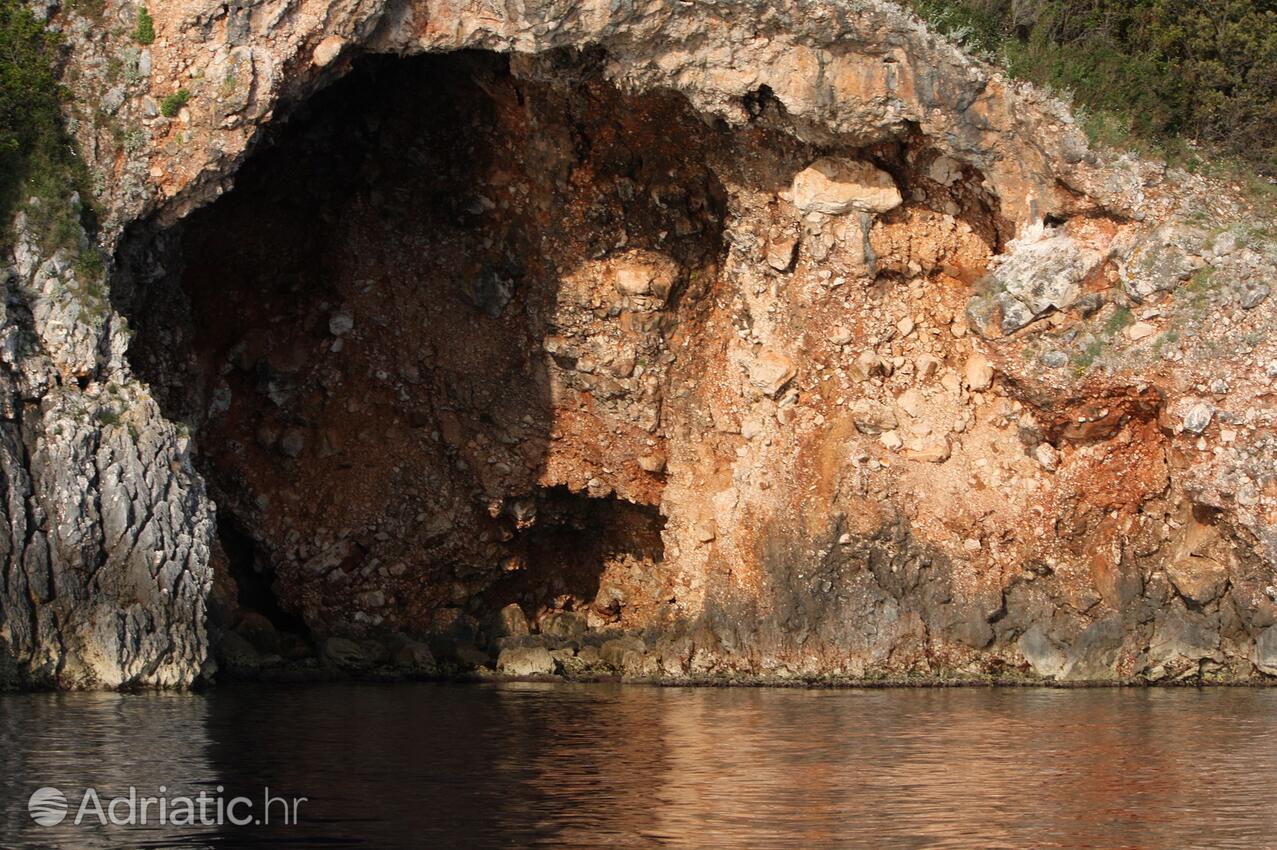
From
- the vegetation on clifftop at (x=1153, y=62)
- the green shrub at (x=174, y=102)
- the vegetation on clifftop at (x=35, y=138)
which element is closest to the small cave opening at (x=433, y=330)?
the green shrub at (x=174, y=102)

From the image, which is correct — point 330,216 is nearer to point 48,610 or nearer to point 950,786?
point 48,610

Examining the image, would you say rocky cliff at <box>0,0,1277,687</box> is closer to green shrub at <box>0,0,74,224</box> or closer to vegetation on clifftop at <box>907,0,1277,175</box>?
green shrub at <box>0,0,74,224</box>

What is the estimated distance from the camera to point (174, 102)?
27.3 m

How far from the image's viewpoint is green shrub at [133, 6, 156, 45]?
89.7ft

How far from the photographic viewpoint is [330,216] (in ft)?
107

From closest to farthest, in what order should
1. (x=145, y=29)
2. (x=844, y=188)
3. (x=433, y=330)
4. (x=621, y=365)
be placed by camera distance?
(x=145, y=29)
(x=844, y=188)
(x=621, y=365)
(x=433, y=330)

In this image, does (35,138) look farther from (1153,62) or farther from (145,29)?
(1153,62)

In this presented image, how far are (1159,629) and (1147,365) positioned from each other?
4.36 m

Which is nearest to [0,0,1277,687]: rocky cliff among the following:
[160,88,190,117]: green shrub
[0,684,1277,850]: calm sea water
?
[160,88,190,117]: green shrub

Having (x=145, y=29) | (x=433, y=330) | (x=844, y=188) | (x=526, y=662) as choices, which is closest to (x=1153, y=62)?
(x=844, y=188)

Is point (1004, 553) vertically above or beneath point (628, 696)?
above

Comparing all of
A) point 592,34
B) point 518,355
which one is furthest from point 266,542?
point 592,34

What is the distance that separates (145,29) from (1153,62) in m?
16.7

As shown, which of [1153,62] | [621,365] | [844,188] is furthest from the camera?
[621,365]
